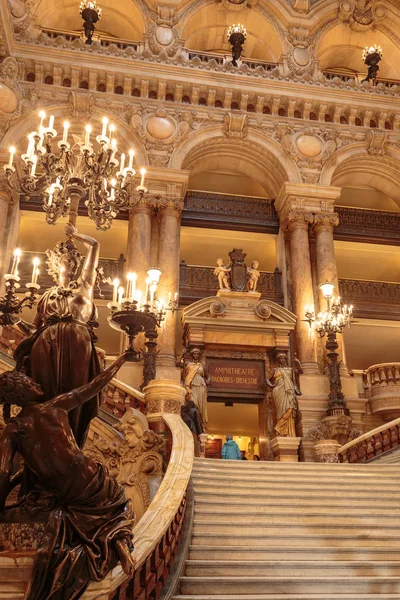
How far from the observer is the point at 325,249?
45.3ft

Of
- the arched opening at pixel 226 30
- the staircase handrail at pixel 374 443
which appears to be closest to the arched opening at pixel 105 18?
the arched opening at pixel 226 30

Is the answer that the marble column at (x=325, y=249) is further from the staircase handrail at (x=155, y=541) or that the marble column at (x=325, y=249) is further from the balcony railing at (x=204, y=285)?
the staircase handrail at (x=155, y=541)

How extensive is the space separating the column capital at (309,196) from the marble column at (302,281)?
9.7 inches

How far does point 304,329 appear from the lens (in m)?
12.9

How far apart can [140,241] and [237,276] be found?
2.69m

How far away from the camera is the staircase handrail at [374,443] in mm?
9117

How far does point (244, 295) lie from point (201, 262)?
4.71 meters

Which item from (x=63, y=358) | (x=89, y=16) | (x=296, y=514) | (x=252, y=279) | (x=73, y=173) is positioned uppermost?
(x=89, y=16)

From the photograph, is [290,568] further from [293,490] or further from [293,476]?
[293,476]

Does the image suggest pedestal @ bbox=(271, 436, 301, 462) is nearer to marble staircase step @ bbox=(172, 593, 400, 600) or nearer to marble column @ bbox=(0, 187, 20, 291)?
marble staircase step @ bbox=(172, 593, 400, 600)

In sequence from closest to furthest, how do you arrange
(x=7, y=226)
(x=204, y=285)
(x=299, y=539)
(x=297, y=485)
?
(x=299, y=539) → (x=297, y=485) → (x=7, y=226) → (x=204, y=285)

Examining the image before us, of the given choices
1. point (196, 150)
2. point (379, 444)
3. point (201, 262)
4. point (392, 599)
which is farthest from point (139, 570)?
point (201, 262)

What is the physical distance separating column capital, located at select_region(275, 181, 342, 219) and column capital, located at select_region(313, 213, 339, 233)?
0.16 metres

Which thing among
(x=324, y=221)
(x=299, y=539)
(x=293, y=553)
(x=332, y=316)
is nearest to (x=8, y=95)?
(x=324, y=221)
